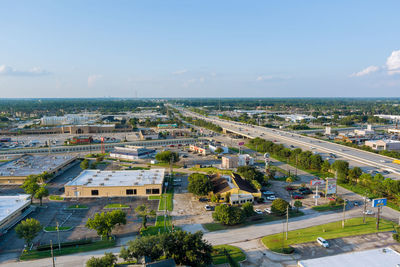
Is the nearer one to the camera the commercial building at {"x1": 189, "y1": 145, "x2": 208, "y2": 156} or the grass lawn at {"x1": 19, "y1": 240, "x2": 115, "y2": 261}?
the grass lawn at {"x1": 19, "y1": 240, "x2": 115, "y2": 261}

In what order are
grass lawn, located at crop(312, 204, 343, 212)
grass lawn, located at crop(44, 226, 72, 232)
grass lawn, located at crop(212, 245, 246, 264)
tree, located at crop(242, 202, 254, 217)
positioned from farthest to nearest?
grass lawn, located at crop(312, 204, 343, 212)
tree, located at crop(242, 202, 254, 217)
grass lawn, located at crop(44, 226, 72, 232)
grass lawn, located at crop(212, 245, 246, 264)

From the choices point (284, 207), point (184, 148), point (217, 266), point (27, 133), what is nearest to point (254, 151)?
point (184, 148)

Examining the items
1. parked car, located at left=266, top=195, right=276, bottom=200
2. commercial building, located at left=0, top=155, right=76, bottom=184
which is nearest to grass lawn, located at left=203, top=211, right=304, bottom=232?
parked car, located at left=266, top=195, right=276, bottom=200

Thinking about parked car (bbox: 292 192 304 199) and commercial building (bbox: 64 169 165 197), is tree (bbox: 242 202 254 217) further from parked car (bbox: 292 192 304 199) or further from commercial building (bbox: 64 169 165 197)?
commercial building (bbox: 64 169 165 197)

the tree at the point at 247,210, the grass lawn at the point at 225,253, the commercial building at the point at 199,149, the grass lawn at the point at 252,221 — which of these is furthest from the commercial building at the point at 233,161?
the grass lawn at the point at 225,253

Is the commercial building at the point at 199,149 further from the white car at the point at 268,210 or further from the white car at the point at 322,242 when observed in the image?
the white car at the point at 322,242

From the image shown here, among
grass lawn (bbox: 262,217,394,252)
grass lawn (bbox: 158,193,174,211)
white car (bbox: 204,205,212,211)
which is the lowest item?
grass lawn (bbox: 262,217,394,252)

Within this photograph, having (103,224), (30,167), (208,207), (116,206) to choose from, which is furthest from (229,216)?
(30,167)
